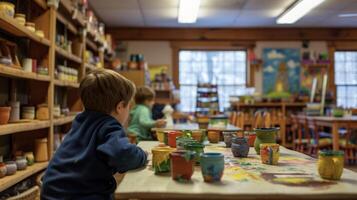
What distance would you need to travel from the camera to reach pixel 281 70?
7.96m

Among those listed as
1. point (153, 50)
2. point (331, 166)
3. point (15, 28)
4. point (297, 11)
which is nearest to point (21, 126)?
point (15, 28)

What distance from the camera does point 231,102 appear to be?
301 inches

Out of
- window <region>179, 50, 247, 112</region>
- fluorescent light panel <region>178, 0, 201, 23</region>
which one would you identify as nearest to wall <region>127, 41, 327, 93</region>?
window <region>179, 50, 247, 112</region>

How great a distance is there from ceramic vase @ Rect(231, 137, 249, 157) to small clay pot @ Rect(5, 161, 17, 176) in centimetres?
172

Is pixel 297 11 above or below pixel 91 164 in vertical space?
above

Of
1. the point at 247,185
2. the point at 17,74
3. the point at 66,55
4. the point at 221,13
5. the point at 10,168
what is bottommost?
the point at 10,168

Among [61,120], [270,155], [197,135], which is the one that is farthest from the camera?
[61,120]

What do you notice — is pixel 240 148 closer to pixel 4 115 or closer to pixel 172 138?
pixel 172 138

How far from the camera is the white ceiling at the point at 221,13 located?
6.05 m

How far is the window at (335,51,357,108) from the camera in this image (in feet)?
26.7

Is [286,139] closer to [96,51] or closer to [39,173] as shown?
[96,51]

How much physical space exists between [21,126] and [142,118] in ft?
5.22

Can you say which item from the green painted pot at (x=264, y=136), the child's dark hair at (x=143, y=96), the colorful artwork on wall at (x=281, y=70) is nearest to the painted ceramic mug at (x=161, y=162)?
the green painted pot at (x=264, y=136)

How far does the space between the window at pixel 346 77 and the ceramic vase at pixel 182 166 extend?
7.65 meters
